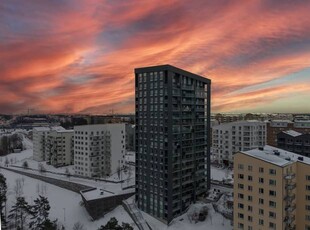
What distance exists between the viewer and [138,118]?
2436 centimetres

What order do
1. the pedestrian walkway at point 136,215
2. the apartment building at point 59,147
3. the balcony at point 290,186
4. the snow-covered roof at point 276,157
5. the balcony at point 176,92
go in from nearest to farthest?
the balcony at point 290,186 < the snow-covered roof at point 276,157 < the pedestrian walkway at point 136,215 < the balcony at point 176,92 < the apartment building at point 59,147

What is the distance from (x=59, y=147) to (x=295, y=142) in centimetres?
3125

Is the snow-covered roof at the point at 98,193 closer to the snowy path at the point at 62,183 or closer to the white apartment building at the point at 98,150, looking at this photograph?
the snowy path at the point at 62,183

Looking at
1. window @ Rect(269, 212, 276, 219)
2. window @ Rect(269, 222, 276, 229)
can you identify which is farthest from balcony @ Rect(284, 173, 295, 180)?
window @ Rect(269, 222, 276, 229)

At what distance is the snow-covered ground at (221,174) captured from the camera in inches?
1227

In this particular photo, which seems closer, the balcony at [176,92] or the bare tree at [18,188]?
the balcony at [176,92]

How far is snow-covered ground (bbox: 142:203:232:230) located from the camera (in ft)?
68.7

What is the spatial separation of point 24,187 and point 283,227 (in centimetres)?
2686

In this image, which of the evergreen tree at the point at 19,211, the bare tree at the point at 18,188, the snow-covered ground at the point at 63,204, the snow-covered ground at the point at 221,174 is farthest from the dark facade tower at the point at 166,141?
the bare tree at the point at 18,188

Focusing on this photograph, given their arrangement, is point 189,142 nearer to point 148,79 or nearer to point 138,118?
point 138,118

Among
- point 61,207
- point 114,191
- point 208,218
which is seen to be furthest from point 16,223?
point 208,218

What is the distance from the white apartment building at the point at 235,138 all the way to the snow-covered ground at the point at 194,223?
56.0 feet

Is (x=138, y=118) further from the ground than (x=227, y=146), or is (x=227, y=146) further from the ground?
(x=138, y=118)

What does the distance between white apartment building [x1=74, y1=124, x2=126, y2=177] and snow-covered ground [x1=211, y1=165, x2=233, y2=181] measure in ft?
36.7
